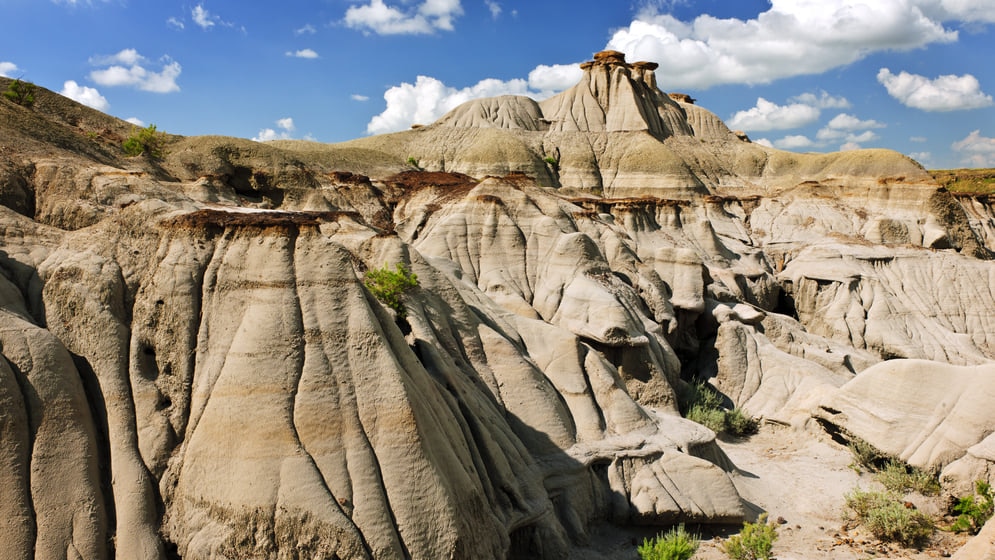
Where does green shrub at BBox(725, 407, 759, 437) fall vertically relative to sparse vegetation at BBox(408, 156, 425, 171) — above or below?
below

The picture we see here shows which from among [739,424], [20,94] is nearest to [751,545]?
[739,424]

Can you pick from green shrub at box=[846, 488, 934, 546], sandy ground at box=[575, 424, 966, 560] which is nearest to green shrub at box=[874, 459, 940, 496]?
sandy ground at box=[575, 424, 966, 560]

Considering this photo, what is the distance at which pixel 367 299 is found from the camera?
34.7 feet

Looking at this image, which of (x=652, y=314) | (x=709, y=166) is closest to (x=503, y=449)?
(x=652, y=314)

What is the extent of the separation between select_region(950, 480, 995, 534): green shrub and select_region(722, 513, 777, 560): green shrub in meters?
4.21

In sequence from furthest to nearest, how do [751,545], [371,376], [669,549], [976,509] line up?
[976,509], [751,545], [669,549], [371,376]

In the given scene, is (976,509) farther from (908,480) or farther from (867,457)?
(867,457)

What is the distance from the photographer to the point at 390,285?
45.2 ft

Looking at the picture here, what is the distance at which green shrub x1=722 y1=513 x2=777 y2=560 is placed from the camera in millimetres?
11758

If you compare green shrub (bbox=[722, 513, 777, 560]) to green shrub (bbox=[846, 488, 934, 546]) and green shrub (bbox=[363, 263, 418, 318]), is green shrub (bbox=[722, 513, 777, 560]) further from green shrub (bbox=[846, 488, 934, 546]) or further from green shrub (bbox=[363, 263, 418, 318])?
green shrub (bbox=[363, 263, 418, 318])

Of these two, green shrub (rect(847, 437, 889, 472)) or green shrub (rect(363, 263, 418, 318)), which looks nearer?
green shrub (rect(363, 263, 418, 318))

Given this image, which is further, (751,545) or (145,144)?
(145,144)

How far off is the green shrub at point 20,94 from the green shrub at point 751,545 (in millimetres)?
34747

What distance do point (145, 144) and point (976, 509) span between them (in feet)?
108
